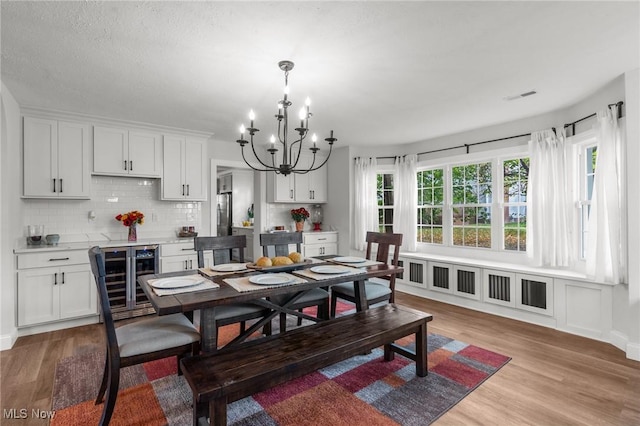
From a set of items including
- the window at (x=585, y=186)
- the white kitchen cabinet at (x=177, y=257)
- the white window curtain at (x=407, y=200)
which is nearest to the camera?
the window at (x=585, y=186)

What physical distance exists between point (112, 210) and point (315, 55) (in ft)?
11.6

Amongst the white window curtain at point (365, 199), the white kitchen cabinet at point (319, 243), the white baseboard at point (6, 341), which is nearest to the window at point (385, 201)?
the white window curtain at point (365, 199)

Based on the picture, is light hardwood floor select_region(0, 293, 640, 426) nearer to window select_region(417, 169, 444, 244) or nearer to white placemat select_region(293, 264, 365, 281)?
white placemat select_region(293, 264, 365, 281)

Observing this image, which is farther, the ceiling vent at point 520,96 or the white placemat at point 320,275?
the ceiling vent at point 520,96

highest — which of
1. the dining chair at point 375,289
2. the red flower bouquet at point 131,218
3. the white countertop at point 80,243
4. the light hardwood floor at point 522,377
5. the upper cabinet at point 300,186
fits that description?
the upper cabinet at point 300,186

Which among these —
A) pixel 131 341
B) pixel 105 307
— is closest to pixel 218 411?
pixel 131 341

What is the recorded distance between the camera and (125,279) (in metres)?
3.84

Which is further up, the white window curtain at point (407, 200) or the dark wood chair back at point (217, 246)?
the white window curtain at point (407, 200)

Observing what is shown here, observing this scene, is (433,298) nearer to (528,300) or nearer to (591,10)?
(528,300)

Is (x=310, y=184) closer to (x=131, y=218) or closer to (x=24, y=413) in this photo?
(x=131, y=218)

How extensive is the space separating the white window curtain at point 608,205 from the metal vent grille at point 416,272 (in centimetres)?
210

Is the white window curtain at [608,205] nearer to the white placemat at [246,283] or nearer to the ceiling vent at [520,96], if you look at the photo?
the ceiling vent at [520,96]

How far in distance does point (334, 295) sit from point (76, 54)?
117 inches

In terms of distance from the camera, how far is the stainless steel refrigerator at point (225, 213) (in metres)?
8.16
